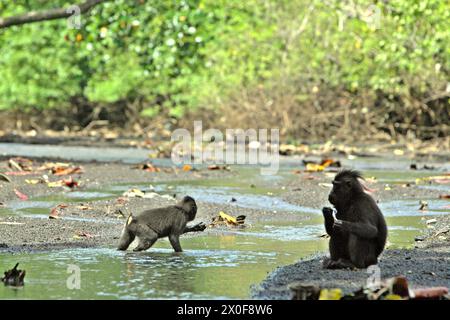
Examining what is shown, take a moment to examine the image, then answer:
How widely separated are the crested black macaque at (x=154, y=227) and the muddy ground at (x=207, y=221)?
0.38m

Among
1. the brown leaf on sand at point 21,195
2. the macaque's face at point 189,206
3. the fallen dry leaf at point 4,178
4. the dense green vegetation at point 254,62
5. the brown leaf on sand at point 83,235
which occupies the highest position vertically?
the dense green vegetation at point 254,62

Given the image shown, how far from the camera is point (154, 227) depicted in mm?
8617

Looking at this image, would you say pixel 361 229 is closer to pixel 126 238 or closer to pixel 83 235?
pixel 126 238

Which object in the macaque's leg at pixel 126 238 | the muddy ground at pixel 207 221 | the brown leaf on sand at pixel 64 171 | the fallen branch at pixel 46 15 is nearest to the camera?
the muddy ground at pixel 207 221

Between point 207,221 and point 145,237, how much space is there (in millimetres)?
2031

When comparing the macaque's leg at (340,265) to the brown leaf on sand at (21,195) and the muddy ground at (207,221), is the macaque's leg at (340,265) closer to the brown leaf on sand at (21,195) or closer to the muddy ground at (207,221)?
the muddy ground at (207,221)

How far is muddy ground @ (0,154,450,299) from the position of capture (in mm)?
7044

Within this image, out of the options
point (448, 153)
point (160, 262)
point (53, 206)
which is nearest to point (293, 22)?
point (448, 153)

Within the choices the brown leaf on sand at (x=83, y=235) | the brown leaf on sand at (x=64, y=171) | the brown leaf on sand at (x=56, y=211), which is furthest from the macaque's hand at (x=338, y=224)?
the brown leaf on sand at (x=64, y=171)

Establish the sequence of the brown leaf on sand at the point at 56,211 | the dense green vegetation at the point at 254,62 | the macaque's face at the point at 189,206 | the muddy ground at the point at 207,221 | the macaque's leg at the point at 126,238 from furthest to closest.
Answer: the dense green vegetation at the point at 254,62 → the brown leaf on sand at the point at 56,211 → the macaque's face at the point at 189,206 → the macaque's leg at the point at 126,238 → the muddy ground at the point at 207,221

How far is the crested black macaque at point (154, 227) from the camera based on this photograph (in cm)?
845

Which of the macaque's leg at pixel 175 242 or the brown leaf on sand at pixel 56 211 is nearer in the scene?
the macaque's leg at pixel 175 242

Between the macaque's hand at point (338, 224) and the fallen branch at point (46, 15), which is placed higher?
the fallen branch at point (46, 15)
